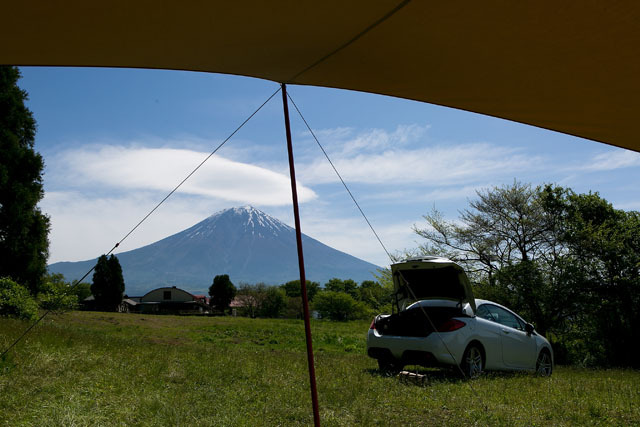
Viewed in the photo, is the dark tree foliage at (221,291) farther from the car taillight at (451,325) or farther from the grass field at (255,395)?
the car taillight at (451,325)

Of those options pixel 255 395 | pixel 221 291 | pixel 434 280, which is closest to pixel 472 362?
pixel 434 280

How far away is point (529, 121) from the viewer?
3.90 meters

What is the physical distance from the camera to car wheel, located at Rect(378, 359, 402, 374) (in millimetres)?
7105

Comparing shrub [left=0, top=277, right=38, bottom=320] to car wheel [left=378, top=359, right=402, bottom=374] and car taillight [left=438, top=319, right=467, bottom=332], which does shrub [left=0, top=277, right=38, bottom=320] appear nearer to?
car wheel [left=378, top=359, right=402, bottom=374]

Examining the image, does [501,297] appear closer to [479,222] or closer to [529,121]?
[479,222]

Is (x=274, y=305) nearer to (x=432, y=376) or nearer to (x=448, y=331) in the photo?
(x=432, y=376)

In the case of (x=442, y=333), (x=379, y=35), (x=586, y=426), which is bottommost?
(x=586, y=426)

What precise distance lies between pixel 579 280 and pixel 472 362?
9.82 m

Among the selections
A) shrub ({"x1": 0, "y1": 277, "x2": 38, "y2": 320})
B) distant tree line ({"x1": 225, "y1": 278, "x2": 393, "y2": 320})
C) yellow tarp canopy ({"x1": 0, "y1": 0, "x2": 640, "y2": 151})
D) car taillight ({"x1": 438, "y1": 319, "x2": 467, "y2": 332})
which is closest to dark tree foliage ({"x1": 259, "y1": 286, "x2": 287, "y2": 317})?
distant tree line ({"x1": 225, "y1": 278, "x2": 393, "y2": 320})

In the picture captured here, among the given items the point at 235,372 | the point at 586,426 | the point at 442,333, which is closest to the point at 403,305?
the point at 442,333

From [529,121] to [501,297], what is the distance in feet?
44.1

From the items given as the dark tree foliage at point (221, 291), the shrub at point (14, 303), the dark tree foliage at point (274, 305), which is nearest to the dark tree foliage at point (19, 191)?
the shrub at point (14, 303)

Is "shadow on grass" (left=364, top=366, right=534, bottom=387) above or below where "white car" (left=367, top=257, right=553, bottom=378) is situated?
below

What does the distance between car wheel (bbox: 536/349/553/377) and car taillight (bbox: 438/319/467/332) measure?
2.16 m
